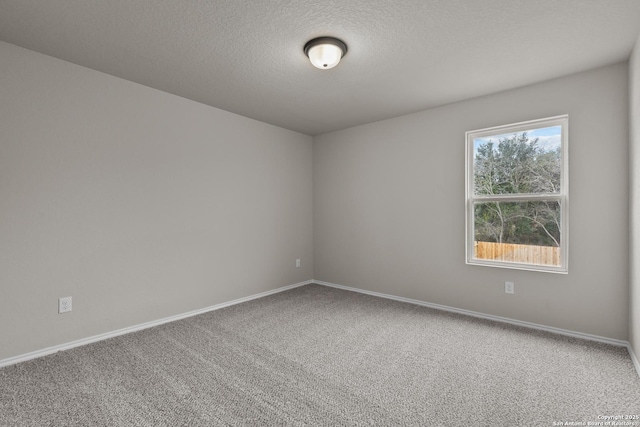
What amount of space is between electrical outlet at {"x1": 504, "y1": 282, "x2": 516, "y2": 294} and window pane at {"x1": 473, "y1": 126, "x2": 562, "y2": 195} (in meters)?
0.94

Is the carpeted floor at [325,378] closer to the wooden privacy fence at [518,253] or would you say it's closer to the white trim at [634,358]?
the white trim at [634,358]

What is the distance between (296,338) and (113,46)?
9.10 ft

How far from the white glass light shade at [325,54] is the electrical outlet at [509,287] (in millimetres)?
2729

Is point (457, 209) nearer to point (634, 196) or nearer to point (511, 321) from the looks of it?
point (511, 321)

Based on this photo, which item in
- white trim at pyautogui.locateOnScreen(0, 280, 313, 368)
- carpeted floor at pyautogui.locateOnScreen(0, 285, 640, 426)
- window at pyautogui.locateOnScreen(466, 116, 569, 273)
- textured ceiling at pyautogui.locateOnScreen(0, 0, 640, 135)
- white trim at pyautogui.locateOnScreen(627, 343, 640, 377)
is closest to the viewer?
carpeted floor at pyautogui.locateOnScreen(0, 285, 640, 426)

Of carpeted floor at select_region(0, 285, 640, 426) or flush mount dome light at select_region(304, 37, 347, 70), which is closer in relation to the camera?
carpeted floor at select_region(0, 285, 640, 426)

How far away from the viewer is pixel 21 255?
2346 mm

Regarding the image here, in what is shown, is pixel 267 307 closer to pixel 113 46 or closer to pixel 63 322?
pixel 63 322

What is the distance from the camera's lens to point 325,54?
2.25 m

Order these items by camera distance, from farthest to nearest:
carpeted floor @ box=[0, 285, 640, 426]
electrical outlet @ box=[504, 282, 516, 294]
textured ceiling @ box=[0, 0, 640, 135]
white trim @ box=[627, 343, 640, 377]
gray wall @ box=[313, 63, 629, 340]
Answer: electrical outlet @ box=[504, 282, 516, 294], gray wall @ box=[313, 63, 629, 340], white trim @ box=[627, 343, 640, 377], textured ceiling @ box=[0, 0, 640, 135], carpeted floor @ box=[0, 285, 640, 426]

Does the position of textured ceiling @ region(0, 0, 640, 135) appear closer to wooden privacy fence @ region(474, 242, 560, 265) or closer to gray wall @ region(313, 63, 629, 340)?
gray wall @ region(313, 63, 629, 340)

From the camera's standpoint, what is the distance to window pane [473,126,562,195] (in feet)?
9.65

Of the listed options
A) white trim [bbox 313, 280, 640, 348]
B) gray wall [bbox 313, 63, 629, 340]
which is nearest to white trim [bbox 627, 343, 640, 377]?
white trim [bbox 313, 280, 640, 348]

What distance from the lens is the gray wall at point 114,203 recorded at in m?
2.35
